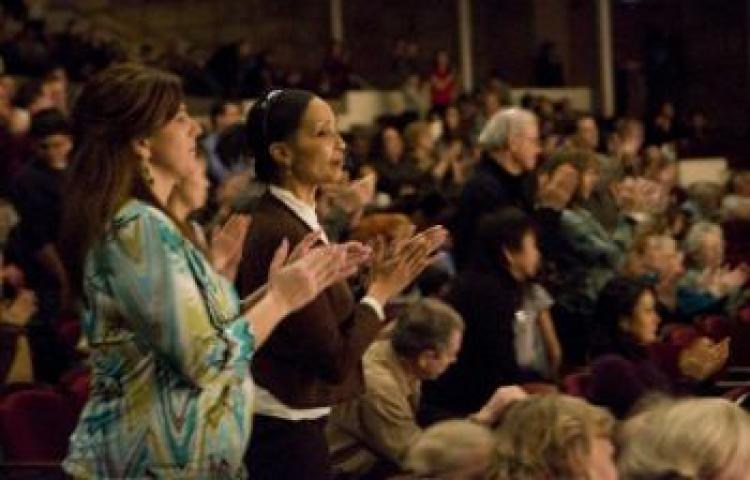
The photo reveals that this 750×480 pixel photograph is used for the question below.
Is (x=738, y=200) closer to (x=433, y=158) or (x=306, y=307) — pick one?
(x=433, y=158)

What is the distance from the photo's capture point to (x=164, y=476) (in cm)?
190

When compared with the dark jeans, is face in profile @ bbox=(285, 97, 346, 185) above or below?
above

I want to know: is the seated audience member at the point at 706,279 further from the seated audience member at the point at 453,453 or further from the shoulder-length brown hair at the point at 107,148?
the shoulder-length brown hair at the point at 107,148

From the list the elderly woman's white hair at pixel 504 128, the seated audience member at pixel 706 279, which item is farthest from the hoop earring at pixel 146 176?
the seated audience member at pixel 706 279

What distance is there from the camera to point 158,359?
6.20 feet

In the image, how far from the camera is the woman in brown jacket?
7.64 ft

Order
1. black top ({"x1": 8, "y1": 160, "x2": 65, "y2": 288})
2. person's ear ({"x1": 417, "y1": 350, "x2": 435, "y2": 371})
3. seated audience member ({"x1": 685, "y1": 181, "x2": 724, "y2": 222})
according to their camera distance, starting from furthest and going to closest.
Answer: seated audience member ({"x1": 685, "y1": 181, "x2": 724, "y2": 222})
black top ({"x1": 8, "y1": 160, "x2": 65, "y2": 288})
person's ear ({"x1": 417, "y1": 350, "x2": 435, "y2": 371})

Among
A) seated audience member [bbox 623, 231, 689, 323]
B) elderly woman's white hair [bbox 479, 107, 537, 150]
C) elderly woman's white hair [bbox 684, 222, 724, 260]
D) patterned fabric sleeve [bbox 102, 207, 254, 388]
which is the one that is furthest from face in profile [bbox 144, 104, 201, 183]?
elderly woman's white hair [bbox 684, 222, 724, 260]

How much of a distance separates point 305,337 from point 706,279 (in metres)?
4.55

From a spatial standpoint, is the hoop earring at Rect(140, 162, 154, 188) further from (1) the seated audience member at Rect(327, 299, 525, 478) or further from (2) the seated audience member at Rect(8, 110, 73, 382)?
(2) the seated audience member at Rect(8, 110, 73, 382)

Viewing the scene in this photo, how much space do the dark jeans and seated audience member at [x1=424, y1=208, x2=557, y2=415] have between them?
150 centimetres

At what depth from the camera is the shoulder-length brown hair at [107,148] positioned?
76.4 inches

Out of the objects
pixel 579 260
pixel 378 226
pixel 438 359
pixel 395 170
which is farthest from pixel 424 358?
pixel 395 170

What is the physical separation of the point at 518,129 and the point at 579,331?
1.00m
